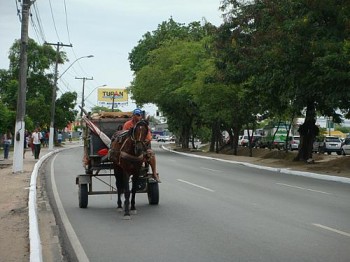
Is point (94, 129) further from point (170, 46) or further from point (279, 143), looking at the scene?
point (279, 143)

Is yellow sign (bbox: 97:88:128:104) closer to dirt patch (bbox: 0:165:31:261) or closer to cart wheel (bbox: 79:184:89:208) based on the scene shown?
dirt patch (bbox: 0:165:31:261)

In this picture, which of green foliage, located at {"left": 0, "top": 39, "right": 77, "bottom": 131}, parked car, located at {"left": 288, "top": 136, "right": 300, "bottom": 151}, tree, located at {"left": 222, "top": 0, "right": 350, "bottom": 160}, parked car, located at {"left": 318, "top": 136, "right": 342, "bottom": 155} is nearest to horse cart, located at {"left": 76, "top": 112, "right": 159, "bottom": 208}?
tree, located at {"left": 222, "top": 0, "right": 350, "bottom": 160}

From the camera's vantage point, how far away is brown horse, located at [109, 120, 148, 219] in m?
9.87

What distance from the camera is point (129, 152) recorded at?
33.2 feet

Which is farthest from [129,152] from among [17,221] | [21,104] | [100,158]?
[21,104]

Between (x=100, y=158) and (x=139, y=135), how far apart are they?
227 centimetres

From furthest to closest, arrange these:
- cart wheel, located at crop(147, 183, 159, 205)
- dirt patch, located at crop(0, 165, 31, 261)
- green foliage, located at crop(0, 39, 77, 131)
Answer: green foliage, located at crop(0, 39, 77, 131) < cart wheel, located at crop(147, 183, 159, 205) < dirt patch, located at crop(0, 165, 31, 261)

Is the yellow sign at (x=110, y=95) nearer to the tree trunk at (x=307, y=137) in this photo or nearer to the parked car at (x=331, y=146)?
the parked car at (x=331, y=146)

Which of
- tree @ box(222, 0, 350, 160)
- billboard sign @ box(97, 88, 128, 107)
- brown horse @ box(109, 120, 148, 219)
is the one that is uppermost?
billboard sign @ box(97, 88, 128, 107)

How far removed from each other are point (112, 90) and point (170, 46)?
67.2 metres

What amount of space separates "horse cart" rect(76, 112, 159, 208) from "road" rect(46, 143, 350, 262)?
1.25 ft

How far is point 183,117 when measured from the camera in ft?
188

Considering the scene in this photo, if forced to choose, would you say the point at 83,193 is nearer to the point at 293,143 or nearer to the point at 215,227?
the point at 215,227

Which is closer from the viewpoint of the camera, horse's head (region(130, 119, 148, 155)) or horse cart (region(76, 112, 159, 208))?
horse's head (region(130, 119, 148, 155))
